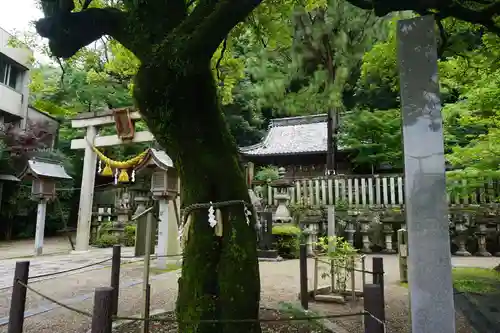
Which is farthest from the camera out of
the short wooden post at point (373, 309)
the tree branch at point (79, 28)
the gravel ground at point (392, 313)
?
the gravel ground at point (392, 313)

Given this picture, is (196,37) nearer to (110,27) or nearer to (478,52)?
(110,27)

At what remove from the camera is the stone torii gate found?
11.3m

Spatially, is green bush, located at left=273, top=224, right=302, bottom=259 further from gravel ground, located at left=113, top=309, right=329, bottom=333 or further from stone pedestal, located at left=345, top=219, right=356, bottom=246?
gravel ground, located at left=113, top=309, right=329, bottom=333

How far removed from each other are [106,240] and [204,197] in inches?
513

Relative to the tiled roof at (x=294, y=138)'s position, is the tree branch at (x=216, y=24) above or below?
below

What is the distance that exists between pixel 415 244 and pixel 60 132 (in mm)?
22046

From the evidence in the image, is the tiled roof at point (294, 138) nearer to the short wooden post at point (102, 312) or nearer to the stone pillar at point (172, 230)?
the stone pillar at point (172, 230)

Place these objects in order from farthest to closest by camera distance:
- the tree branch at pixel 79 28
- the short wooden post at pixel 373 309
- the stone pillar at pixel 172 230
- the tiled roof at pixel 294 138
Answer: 1. the tiled roof at pixel 294 138
2. the stone pillar at pixel 172 230
3. the tree branch at pixel 79 28
4. the short wooden post at pixel 373 309

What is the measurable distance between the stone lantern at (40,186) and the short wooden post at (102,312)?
418 inches

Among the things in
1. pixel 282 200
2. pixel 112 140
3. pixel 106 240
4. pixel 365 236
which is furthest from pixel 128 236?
pixel 365 236

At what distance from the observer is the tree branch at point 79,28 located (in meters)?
3.55

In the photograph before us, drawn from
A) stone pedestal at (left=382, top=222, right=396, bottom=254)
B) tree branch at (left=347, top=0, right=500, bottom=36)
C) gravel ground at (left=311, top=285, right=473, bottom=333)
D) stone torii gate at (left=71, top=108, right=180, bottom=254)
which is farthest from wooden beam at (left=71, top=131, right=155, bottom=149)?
tree branch at (left=347, top=0, right=500, bottom=36)

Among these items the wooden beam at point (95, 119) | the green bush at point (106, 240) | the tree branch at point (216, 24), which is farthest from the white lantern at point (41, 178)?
the tree branch at point (216, 24)

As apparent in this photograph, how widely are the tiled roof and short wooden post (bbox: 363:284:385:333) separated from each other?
14.4m
